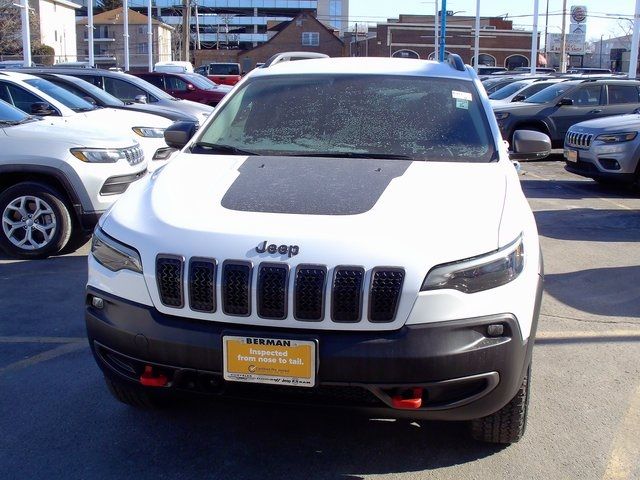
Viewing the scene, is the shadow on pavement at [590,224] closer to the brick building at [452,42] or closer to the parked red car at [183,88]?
the parked red car at [183,88]

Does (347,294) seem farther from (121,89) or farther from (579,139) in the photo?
(121,89)

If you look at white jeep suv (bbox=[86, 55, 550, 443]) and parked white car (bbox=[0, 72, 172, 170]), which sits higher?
parked white car (bbox=[0, 72, 172, 170])

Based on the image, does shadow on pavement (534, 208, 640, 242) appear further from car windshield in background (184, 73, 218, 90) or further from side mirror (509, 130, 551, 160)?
car windshield in background (184, 73, 218, 90)

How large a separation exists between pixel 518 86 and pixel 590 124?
9.50 meters

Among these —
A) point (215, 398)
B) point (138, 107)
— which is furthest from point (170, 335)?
point (138, 107)

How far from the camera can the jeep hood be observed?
10.2 ft

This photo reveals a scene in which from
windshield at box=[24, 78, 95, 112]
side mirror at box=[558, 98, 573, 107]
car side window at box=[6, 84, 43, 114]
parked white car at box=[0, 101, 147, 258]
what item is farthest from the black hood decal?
side mirror at box=[558, 98, 573, 107]

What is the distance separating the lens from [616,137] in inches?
446

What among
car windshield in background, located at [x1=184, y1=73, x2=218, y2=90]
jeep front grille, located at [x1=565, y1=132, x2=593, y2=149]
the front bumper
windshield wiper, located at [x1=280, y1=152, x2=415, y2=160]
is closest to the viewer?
the front bumper

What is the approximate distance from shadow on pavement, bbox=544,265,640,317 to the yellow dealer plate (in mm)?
3533

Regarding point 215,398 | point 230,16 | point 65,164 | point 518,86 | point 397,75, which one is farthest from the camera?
point 230,16

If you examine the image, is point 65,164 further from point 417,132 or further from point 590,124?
point 590,124

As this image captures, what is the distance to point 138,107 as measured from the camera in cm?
1241

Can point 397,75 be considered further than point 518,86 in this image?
No
